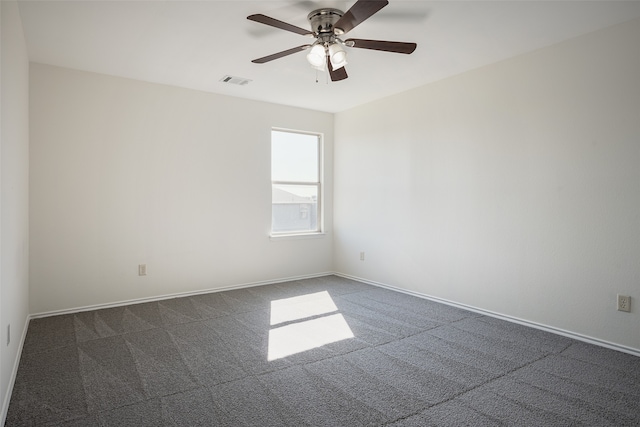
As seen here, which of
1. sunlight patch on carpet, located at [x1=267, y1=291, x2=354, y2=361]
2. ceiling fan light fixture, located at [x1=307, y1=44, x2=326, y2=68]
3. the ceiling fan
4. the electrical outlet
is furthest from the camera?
sunlight patch on carpet, located at [x1=267, y1=291, x2=354, y2=361]

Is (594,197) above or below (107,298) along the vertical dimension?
above

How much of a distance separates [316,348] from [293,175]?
2.98 metres

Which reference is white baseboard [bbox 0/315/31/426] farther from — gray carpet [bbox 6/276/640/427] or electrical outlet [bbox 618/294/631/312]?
electrical outlet [bbox 618/294/631/312]

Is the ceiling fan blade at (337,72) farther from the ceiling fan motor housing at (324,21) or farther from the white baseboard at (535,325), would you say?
the white baseboard at (535,325)

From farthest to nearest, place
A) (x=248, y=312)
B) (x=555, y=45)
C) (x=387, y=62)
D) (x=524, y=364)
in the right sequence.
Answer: (x=248, y=312) < (x=387, y=62) < (x=555, y=45) < (x=524, y=364)

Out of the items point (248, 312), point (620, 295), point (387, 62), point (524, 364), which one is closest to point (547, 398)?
point (524, 364)

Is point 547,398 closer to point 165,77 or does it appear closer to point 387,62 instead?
point 387,62

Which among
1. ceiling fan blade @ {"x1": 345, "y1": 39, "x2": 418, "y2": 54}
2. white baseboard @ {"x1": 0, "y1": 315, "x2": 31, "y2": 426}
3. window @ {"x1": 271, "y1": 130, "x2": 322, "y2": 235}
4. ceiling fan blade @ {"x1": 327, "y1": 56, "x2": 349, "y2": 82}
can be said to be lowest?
white baseboard @ {"x1": 0, "y1": 315, "x2": 31, "y2": 426}

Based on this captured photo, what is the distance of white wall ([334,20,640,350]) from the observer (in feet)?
9.57

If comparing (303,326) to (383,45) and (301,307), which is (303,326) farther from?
(383,45)

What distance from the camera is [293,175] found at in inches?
215

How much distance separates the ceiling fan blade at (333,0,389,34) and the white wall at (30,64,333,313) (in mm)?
2514

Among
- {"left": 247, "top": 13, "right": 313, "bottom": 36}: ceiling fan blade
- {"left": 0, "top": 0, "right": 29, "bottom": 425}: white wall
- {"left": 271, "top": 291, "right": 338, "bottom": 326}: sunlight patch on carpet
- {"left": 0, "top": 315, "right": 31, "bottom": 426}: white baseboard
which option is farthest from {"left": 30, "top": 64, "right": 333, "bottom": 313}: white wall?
{"left": 247, "top": 13, "right": 313, "bottom": 36}: ceiling fan blade

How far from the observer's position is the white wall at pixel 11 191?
2.08 meters
